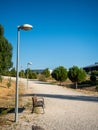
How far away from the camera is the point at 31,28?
34.3ft

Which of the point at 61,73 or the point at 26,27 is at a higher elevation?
the point at 26,27

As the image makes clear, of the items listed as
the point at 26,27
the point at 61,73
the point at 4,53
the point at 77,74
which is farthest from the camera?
the point at 61,73

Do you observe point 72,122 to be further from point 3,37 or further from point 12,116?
point 3,37

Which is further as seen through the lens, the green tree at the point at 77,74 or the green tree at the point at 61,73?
the green tree at the point at 61,73

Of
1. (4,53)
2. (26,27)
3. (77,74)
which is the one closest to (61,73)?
(77,74)

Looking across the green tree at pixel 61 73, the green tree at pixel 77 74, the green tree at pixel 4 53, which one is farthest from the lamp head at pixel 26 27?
the green tree at pixel 61 73

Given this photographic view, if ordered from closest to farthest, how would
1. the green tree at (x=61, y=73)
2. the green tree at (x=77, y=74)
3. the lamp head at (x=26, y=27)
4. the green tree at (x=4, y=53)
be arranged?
the lamp head at (x=26, y=27), the green tree at (x=4, y=53), the green tree at (x=77, y=74), the green tree at (x=61, y=73)

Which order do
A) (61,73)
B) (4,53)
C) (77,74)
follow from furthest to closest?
(61,73)
(77,74)
(4,53)

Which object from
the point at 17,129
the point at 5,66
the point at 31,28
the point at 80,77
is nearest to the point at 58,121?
the point at 17,129

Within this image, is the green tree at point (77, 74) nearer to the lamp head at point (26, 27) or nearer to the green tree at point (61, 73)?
the green tree at point (61, 73)

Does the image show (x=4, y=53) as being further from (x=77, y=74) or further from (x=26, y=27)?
(x=77, y=74)

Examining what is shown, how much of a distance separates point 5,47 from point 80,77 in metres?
19.3

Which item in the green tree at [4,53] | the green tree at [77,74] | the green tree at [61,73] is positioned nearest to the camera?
the green tree at [4,53]

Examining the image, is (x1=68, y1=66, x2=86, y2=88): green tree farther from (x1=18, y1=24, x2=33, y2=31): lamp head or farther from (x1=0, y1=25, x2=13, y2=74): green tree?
(x1=18, y1=24, x2=33, y2=31): lamp head
